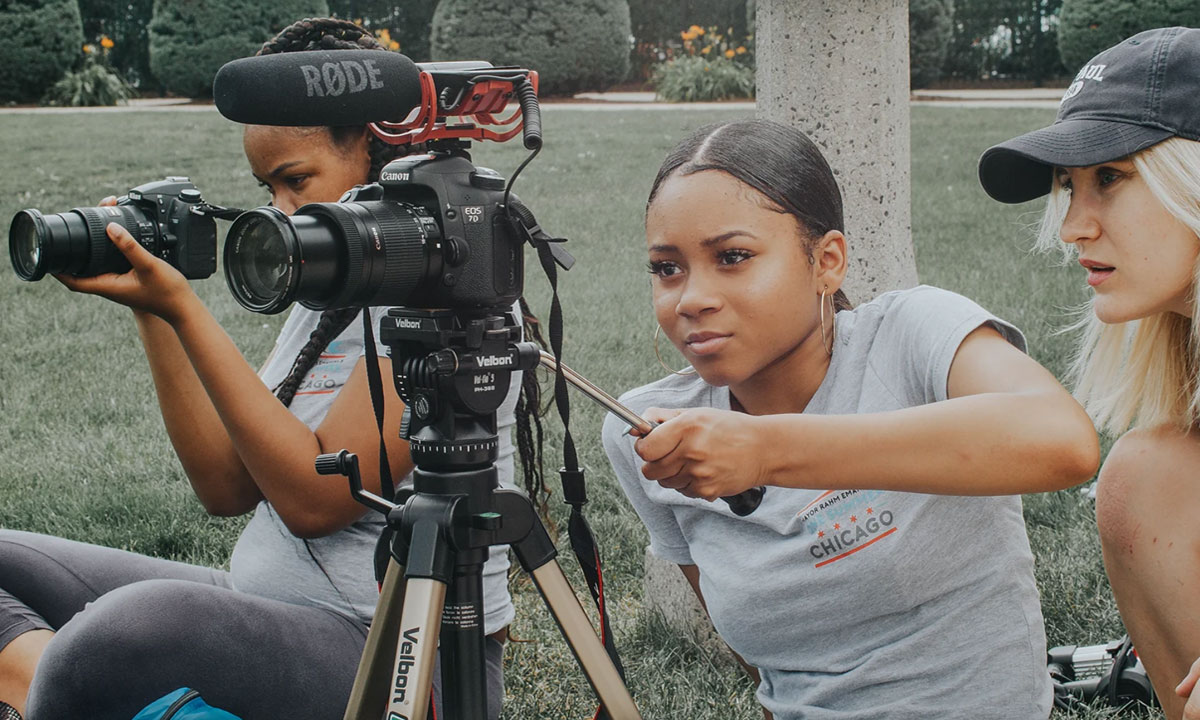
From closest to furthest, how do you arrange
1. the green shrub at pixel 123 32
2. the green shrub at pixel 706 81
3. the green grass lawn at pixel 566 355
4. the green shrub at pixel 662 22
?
the green grass lawn at pixel 566 355, the green shrub at pixel 706 81, the green shrub at pixel 123 32, the green shrub at pixel 662 22

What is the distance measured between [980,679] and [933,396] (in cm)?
44

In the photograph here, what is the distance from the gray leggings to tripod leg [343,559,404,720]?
0.29 metres

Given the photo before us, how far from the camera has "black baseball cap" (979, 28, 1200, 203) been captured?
1.84 metres

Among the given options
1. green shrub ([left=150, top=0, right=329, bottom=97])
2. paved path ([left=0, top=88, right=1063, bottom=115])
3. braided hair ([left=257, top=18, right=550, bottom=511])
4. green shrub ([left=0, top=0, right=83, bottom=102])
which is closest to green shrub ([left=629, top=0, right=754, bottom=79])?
paved path ([left=0, top=88, right=1063, bottom=115])

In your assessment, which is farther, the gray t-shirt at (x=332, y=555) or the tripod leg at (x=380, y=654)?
the gray t-shirt at (x=332, y=555)

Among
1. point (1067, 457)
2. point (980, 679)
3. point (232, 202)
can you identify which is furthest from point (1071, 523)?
point (232, 202)

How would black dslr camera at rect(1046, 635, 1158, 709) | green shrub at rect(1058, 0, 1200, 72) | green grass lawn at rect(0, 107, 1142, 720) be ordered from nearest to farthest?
black dslr camera at rect(1046, 635, 1158, 709) → green grass lawn at rect(0, 107, 1142, 720) → green shrub at rect(1058, 0, 1200, 72)

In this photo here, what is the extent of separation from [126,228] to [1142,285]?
1614mm

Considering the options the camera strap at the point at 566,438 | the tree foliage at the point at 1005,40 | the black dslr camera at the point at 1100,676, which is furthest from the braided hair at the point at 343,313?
the tree foliage at the point at 1005,40

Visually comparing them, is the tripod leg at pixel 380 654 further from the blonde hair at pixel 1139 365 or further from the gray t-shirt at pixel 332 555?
the blonde hair at pixel 1139 365

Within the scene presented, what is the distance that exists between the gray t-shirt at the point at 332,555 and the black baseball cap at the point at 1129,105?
0.99m

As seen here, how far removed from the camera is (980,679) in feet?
6.24

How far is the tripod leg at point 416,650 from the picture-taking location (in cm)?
165

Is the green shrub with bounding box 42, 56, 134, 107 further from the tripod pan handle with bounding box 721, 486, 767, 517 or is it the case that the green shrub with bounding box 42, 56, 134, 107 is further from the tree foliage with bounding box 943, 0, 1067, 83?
the tripod pan handle with bounding box 721, 486, 767, 517
